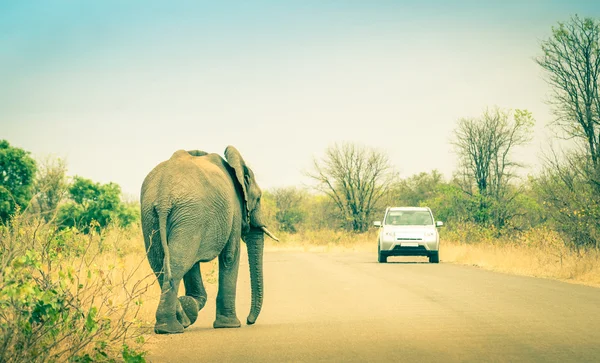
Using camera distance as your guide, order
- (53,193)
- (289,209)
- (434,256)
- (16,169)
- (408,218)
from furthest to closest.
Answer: (289,209) < (16,169) < (408,218) < (434,256) < (53,193)

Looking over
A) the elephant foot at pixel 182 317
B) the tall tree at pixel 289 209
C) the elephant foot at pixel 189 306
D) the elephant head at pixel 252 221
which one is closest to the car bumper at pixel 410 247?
the elephant head at pixel 252 221

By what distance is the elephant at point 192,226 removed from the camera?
9.49 metres

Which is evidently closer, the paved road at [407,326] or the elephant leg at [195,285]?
the paved road at [407,326]

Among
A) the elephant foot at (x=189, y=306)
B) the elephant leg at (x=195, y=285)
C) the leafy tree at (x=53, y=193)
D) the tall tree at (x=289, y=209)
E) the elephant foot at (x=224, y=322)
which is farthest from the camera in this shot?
the tall tree at (x=289, y=209)

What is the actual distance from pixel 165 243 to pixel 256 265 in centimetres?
213

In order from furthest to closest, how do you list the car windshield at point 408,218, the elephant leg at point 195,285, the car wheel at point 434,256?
the car windshield at point 408,218, the car wheel at point 434,256, the elephant leg at point 195,285

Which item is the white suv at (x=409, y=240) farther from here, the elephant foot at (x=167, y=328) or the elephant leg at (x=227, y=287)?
the elephant foot at (x=167, y=328)

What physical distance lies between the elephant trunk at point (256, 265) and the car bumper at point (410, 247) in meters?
16.8

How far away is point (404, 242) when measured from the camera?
27.8 meters

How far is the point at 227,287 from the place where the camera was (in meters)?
Answer: 10.5

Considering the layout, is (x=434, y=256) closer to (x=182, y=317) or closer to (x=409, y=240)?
(x=409, y=240)

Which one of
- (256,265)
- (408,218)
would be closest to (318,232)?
(408,218)

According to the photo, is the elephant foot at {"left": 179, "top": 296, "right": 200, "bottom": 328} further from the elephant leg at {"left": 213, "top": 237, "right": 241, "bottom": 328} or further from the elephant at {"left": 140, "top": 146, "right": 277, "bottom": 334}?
the elephant leg at {"left": 213, "top": 237, "right": 241, "bottom": 328}

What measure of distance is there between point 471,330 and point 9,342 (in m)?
5.54
